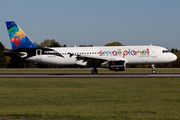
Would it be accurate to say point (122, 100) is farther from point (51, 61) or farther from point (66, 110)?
point (51, 61)

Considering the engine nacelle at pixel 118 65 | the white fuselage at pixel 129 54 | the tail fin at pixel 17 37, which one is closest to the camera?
the engine nacelle at pixel 118 65

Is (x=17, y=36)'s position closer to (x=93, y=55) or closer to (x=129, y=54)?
(x=93, y=55)

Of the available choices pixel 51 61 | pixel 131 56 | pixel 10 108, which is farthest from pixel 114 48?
pixel 10 108

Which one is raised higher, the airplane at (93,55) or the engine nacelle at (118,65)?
the airplane at (93,55)

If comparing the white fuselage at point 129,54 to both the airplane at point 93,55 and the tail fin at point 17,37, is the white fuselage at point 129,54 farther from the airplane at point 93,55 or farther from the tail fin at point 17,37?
the tail fin at point 17,37

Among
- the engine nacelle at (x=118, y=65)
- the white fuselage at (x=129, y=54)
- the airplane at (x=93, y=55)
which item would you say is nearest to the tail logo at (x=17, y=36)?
the airplane at (x=93, y=55)

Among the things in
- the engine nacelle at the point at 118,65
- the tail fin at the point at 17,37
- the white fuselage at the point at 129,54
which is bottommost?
the engine nacelle at the point at 118,65

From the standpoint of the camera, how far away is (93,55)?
Answer: 43531mm

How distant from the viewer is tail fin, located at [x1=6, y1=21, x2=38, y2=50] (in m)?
45.7

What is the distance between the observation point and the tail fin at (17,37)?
45719 millimetres

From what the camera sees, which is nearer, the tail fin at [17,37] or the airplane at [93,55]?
the airplane at [93,55]

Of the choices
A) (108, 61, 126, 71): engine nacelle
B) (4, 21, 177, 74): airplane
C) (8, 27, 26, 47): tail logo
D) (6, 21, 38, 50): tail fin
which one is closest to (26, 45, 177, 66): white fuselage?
(4, 21, 177, 74): airplane

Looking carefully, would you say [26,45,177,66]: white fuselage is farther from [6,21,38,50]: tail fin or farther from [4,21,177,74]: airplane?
[6,21,38,50]: tail fin

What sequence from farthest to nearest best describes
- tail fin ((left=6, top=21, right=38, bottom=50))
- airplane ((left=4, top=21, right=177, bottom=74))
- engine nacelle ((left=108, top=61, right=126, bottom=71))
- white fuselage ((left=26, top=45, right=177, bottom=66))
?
tail fin ((left=6, top=21, right=38, bottom=50))
white fuselage ((left=26, top=45, right=177, bottom=66))
airplane ((left=4, top=21, right=177, bottom=74))
engine nacelle ((left=108, top=61, right=126, bottom=71))
